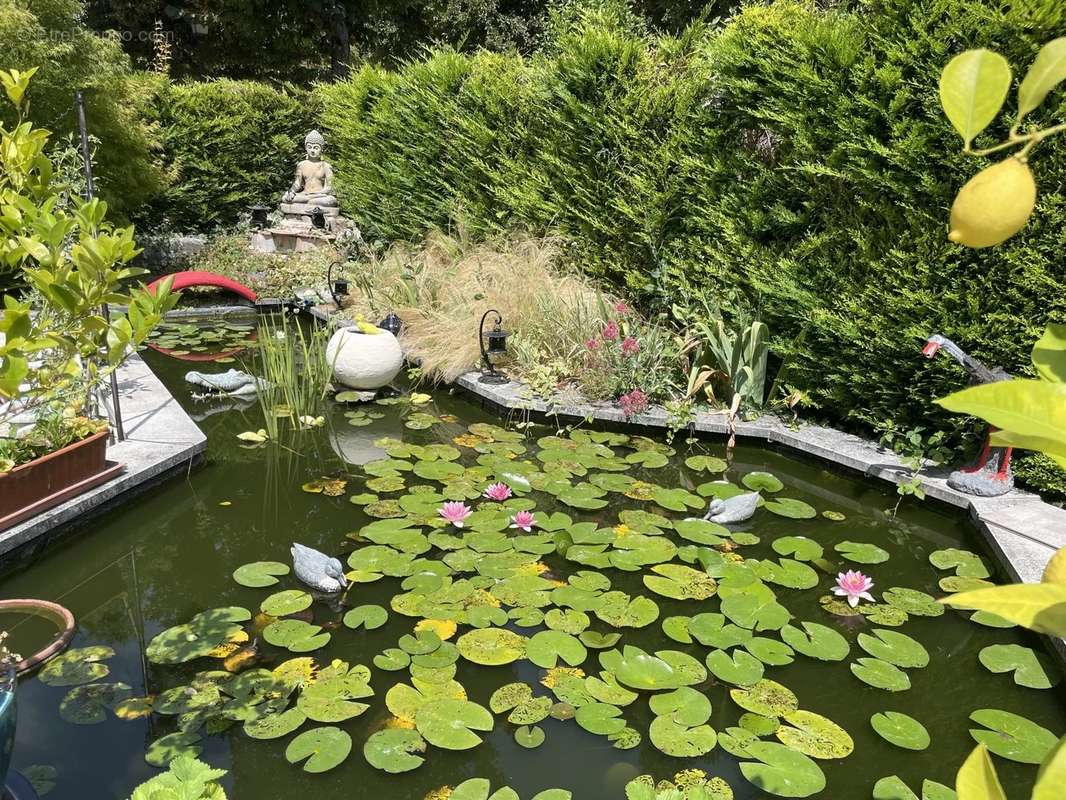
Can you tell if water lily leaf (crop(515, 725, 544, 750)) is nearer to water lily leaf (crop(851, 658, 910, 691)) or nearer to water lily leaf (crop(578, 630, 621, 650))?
water lily leaf (crop(578, 630, 621, 650))

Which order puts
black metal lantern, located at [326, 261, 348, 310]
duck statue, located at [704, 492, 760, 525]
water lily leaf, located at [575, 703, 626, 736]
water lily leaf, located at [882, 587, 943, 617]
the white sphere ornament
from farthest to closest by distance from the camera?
black metal lantern, located at [326, 261, 348, 310] → the white sphere ornament → duck statue, located at [704, 492, 760, 525] → water lily leaf, located at [882, 587, 943, 617] → water lily leaf, located at [575, 703, 626, 736]

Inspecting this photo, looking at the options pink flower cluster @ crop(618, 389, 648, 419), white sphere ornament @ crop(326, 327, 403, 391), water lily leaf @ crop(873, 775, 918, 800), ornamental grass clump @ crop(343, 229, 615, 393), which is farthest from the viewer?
ornamental grass clump @ crop(343, 229, 615, 393)

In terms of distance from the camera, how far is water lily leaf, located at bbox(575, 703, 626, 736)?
2.37 metres

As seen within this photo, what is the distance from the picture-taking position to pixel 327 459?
4.49 m

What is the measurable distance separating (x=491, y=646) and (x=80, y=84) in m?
7.89

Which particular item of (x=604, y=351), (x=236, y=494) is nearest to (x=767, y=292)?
(x=604, y=351)

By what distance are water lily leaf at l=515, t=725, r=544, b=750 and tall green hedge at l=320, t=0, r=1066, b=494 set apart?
10.0ft

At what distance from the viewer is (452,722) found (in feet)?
7.79

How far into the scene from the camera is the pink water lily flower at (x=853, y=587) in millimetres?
3033

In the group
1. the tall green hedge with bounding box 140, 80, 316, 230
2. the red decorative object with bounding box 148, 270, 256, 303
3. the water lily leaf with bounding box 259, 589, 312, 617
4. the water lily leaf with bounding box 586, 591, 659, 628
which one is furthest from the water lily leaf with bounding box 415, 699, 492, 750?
the tall green hedge with bounding box 140, 80, 316, 230

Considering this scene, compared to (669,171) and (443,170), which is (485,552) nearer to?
(669,171)

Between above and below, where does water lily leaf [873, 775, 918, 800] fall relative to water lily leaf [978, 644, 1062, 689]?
above

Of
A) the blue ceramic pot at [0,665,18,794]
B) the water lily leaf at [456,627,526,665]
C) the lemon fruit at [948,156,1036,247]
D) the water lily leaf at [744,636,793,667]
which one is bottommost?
the water lily leaf at [744,636,793,667]

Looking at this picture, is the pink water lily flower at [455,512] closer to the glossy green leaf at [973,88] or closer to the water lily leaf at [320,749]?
the water lily leaf at [320,749]
